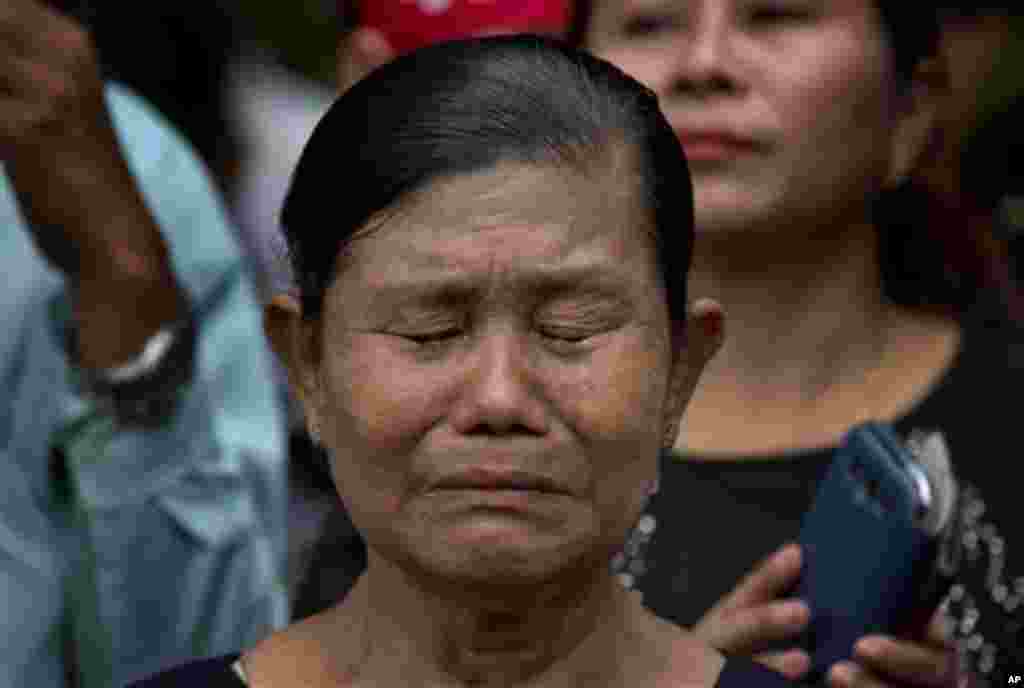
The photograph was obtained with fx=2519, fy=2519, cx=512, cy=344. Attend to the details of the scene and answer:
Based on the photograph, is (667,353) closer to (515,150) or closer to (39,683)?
(515,150)

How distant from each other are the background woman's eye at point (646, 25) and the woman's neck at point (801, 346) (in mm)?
339

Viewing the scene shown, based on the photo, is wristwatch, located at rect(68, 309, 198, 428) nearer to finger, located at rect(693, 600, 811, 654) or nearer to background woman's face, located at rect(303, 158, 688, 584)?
finger, located at rect(693, 600, 811, 654)

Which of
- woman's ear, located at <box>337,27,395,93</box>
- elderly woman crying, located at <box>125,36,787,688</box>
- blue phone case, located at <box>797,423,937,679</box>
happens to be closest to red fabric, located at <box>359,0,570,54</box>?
woman's ear, located at <box>337,27,395,93</box>

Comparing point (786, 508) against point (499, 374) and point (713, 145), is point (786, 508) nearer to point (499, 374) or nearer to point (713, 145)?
point (713, 145)

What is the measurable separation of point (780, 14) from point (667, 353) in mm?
1233

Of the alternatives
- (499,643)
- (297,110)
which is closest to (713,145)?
(499,643)

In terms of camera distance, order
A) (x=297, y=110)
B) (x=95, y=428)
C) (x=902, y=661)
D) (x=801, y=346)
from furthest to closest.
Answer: (x=297, y=110) < (x=801, y=346) < (x=95, y=428) < (x=902, y=661)

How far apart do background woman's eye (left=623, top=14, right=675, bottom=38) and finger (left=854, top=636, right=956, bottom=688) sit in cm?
114

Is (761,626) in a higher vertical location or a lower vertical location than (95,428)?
Result: higher

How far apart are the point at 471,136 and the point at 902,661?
93cm

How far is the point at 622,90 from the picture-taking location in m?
2.76

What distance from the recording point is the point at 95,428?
3.85 metres

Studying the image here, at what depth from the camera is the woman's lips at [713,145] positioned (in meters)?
3.79

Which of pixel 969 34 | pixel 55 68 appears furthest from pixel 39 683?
pixel 969 34
